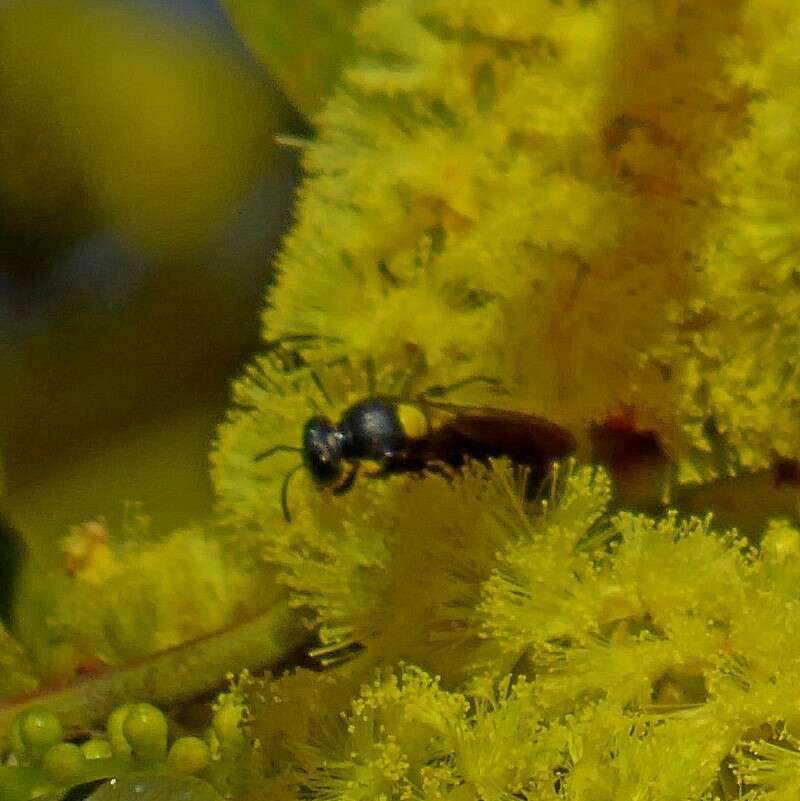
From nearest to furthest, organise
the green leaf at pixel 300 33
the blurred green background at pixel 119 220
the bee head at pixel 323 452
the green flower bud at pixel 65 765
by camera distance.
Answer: the green flower bud at pixel 65 765 → the bee head at pixel 323 452 → the green leaf at pixel 300 33 → the blurred green background at pixel 119 220

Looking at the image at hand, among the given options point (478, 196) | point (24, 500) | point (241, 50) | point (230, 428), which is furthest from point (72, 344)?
point (478, 196)

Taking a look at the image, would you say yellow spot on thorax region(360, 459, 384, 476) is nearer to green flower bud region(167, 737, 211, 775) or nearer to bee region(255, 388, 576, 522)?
bee region(255, 388, 576, 522)

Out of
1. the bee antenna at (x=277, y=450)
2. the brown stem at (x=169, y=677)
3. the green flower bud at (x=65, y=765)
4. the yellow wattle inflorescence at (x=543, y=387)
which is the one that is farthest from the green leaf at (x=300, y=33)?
the green flower bud at (x=65, y=765)

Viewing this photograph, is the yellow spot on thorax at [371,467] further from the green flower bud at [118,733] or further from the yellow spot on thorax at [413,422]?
the green flower bud at [118,733]

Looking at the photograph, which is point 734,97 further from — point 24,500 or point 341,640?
point 24,500

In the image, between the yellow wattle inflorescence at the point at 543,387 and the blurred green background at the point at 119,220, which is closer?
the yellow wattle inflorescence at the point at 543,387

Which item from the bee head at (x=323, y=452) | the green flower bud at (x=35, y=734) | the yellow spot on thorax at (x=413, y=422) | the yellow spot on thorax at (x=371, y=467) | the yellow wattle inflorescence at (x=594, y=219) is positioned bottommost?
the green flower bud at (x=35, y=734)

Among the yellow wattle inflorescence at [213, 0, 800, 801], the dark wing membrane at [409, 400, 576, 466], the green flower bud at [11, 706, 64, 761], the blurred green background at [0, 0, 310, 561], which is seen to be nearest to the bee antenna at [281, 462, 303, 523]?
the yellow wattle inflorescence at [213, 0, 800, 801]
